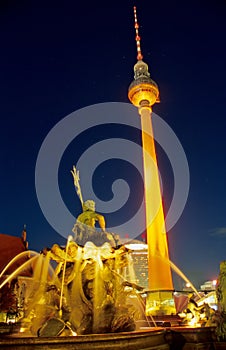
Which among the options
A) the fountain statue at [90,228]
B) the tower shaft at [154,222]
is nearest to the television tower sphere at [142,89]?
the tower shaft at [154,222]

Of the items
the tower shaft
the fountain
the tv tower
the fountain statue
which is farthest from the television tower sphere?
the fountain

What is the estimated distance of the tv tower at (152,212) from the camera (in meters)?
33.5

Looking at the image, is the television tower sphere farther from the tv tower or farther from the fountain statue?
the fountain statue

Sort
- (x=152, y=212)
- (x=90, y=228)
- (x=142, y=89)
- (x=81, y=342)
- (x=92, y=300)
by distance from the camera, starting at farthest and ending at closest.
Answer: (x=142, y=89), (x=152, y=212), (x=90, y=228), (x=92, y=300), (x=81, y=342)

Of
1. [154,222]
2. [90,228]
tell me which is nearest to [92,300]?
[90,228]

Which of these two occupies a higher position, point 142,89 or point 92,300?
point 142,89

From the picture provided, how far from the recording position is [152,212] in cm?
3872

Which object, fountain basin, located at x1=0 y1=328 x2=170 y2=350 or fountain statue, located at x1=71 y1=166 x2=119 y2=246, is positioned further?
fountain statue, located at x1=71 y1=166 x2=119 y2=246

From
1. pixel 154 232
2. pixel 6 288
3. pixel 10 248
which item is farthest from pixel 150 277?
pixel 10 248

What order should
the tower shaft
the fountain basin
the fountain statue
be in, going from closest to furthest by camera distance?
the fountain basin, the fountain statue, the tower shaft

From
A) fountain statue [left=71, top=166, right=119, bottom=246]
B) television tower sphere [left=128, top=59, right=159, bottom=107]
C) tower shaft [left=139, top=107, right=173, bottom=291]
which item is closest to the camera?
fountain statue [left=71, top=166, right=119, bottom=246]

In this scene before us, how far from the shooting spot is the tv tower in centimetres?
3353

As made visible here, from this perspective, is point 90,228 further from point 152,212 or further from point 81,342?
point 152,212

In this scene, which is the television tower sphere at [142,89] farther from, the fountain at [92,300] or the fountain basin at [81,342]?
the fountain basin at [81,342]
